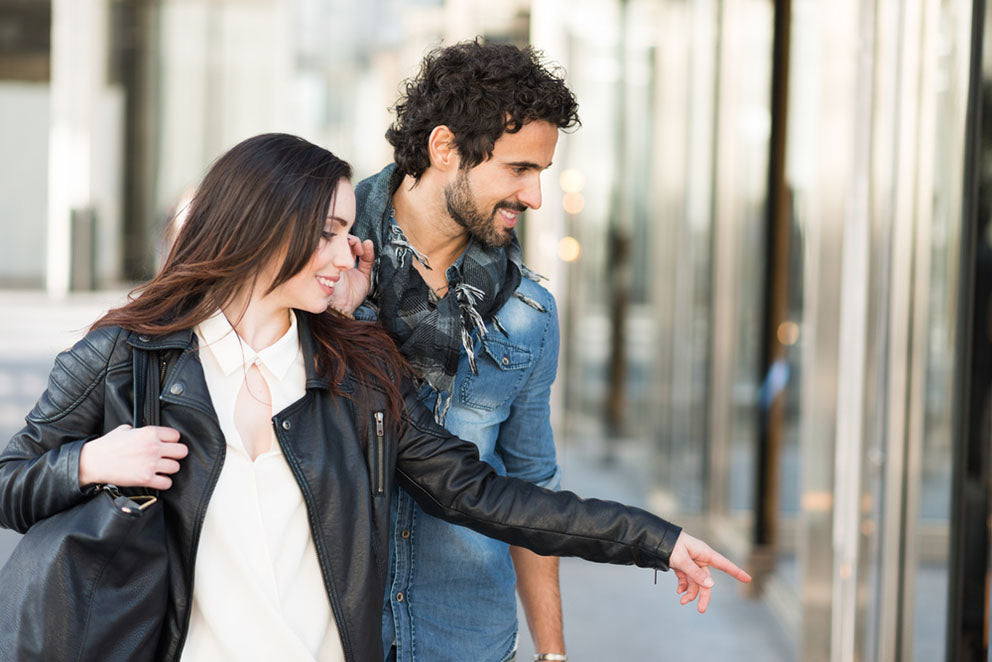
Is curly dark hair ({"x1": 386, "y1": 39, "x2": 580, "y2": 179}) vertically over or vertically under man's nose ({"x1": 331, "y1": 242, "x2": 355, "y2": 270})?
over

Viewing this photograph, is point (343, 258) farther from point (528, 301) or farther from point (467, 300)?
point (528, 301)

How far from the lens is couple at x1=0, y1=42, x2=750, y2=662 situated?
168 centimetres

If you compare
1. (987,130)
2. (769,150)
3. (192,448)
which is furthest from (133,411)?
(769,150)

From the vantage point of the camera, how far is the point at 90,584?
1.58m

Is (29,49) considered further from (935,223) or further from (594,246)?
(935,223)

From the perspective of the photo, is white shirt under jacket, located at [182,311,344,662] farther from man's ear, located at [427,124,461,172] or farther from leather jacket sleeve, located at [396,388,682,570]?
man's ear, located at [427,124,461,172]

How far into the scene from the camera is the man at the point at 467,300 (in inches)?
82.7

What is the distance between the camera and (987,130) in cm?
265

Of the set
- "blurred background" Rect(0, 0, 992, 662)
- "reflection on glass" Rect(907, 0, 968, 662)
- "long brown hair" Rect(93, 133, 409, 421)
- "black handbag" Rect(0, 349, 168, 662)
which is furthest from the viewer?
"blurred background" Rect(0, 0, 992, 662)

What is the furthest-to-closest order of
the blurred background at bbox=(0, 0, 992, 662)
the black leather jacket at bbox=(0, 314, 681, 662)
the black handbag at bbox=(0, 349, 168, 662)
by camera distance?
the blurred background at bbox=(0, 0, 992, 662), the black leather jacket at bbox=(0, 314, 681, 662), the black handbag at bbox=(0, 349, 168, 662)

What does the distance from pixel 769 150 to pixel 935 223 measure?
2.09 metres

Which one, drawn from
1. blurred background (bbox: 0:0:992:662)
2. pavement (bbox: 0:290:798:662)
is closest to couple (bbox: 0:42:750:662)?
blurred background (bbox: 0:0:992:662)

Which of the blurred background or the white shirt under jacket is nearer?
the white shirt under jacket

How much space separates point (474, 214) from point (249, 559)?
77 cm
